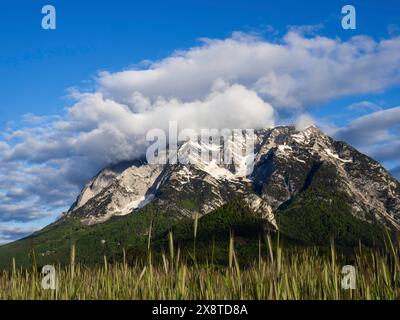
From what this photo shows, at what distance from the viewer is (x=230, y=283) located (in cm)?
983

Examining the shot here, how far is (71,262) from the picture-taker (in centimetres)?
1079
